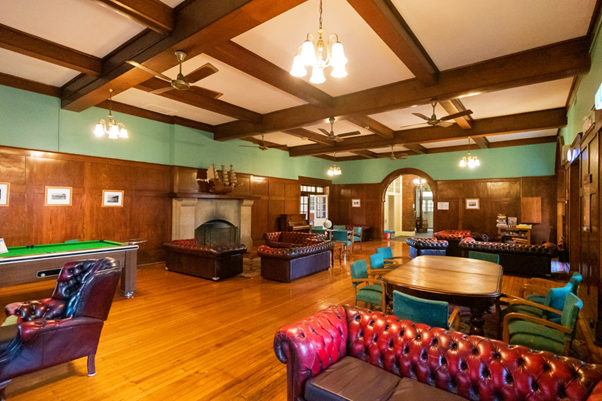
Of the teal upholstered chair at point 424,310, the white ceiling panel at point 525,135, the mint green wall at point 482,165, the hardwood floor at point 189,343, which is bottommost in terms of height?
the hardwood floor at point 189,343

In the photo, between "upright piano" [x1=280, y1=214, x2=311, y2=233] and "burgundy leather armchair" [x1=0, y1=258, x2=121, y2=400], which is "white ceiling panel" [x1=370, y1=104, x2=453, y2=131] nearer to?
"upright piano" [x1=280, y1=214, x2=311, y2=233]

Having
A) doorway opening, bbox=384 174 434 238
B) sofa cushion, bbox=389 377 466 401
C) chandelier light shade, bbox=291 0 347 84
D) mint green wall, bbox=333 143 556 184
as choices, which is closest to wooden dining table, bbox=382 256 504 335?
sofa cushion, bbox=389 377 466 401

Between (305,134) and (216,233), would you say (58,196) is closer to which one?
(216,233)

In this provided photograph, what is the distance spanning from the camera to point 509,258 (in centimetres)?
680

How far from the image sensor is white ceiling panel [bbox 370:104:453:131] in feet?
22.2

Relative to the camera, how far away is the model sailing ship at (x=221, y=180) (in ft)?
27.2

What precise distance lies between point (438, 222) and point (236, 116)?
880 centimetres

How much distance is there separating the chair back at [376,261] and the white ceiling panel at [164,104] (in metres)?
5.38

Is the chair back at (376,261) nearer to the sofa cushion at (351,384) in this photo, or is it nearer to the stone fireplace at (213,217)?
the sofa cushion at (351,384)

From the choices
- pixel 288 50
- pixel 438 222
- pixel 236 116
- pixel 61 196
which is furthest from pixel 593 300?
pixel 61 196

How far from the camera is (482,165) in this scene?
10711 mm

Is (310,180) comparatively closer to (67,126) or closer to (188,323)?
(67,126)

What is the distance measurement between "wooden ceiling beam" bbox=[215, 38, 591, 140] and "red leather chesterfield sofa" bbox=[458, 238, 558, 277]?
12.9 feet

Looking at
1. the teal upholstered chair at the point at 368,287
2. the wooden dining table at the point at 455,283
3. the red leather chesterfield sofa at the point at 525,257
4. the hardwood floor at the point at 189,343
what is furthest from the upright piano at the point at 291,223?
the wooden dining table at the point at 455,283
